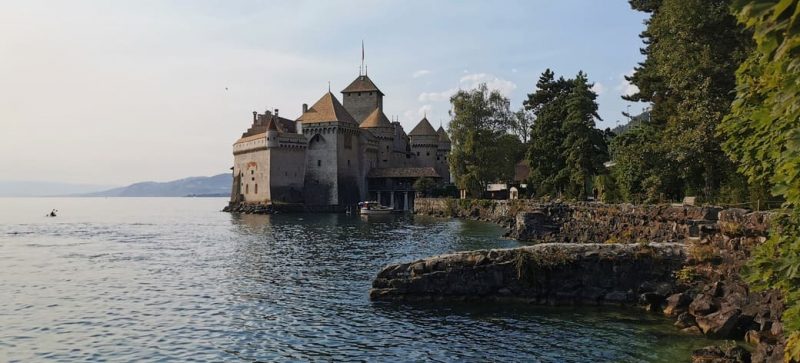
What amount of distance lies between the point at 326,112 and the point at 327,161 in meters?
8.09

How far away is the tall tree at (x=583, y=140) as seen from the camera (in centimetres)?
4756

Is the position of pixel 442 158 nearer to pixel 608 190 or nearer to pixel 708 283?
pixel 608 190

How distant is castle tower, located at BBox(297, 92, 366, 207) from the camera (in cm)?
8800

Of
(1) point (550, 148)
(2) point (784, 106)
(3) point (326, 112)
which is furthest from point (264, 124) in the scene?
(2) point (784, 106)

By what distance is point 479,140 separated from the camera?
66.6 m

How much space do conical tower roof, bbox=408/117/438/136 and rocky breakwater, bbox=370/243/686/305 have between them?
3303 inches

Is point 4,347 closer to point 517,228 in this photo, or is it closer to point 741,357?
point 741,357

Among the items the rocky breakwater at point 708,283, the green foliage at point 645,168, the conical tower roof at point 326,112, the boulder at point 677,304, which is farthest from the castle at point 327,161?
the boulder at point 677,304

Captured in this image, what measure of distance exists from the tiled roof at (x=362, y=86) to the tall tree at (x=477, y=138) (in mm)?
42278

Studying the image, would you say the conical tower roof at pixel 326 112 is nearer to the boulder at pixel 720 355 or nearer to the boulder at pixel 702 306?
the boulder at pixel 702 306

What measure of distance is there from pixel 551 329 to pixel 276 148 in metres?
75.9

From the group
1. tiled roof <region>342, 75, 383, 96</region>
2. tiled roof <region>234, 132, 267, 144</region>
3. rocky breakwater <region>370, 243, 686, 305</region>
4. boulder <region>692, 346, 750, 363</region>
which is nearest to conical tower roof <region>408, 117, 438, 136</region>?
tiled roof <region>342, 75, 383, 96</region>

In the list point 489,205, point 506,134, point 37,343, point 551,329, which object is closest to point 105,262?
point 37,343

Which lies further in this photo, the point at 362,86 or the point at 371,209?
the point at 362,86
